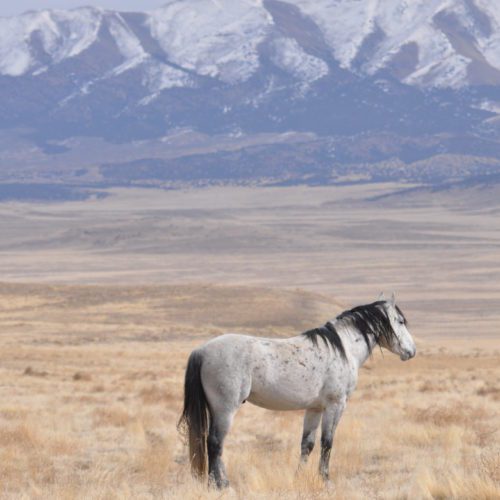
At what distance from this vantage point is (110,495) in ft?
33.4

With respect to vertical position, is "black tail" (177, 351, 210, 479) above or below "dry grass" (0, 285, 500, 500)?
above

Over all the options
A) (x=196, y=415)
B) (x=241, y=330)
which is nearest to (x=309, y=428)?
(x=196, y=415)

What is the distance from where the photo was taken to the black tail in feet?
36.7

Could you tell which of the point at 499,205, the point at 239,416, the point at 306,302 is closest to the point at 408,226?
the point at 499,205

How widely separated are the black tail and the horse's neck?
144cm

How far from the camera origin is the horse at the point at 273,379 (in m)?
11.1

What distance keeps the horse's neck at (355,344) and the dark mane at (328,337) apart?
9 centimetres

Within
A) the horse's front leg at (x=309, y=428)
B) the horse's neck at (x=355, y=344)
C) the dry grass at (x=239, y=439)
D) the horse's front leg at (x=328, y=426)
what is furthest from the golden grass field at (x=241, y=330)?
the horse's neck at (x=355, y=344)

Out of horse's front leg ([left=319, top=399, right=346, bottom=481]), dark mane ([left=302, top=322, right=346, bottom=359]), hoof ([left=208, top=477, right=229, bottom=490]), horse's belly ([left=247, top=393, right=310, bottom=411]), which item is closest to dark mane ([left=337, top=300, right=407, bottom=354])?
dark mane ([left=302, top=322, right=346, bottom=359])

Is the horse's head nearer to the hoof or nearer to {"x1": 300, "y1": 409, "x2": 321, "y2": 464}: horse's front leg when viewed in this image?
{"x1": 300, "y1": 409, "x2": 321, "y2": 464}: horse's front leg

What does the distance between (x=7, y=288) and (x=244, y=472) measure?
5449cm

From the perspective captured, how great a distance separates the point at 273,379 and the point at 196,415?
730 mm

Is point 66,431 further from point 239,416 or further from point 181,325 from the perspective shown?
point 181,325

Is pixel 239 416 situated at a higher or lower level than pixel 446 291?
higher
